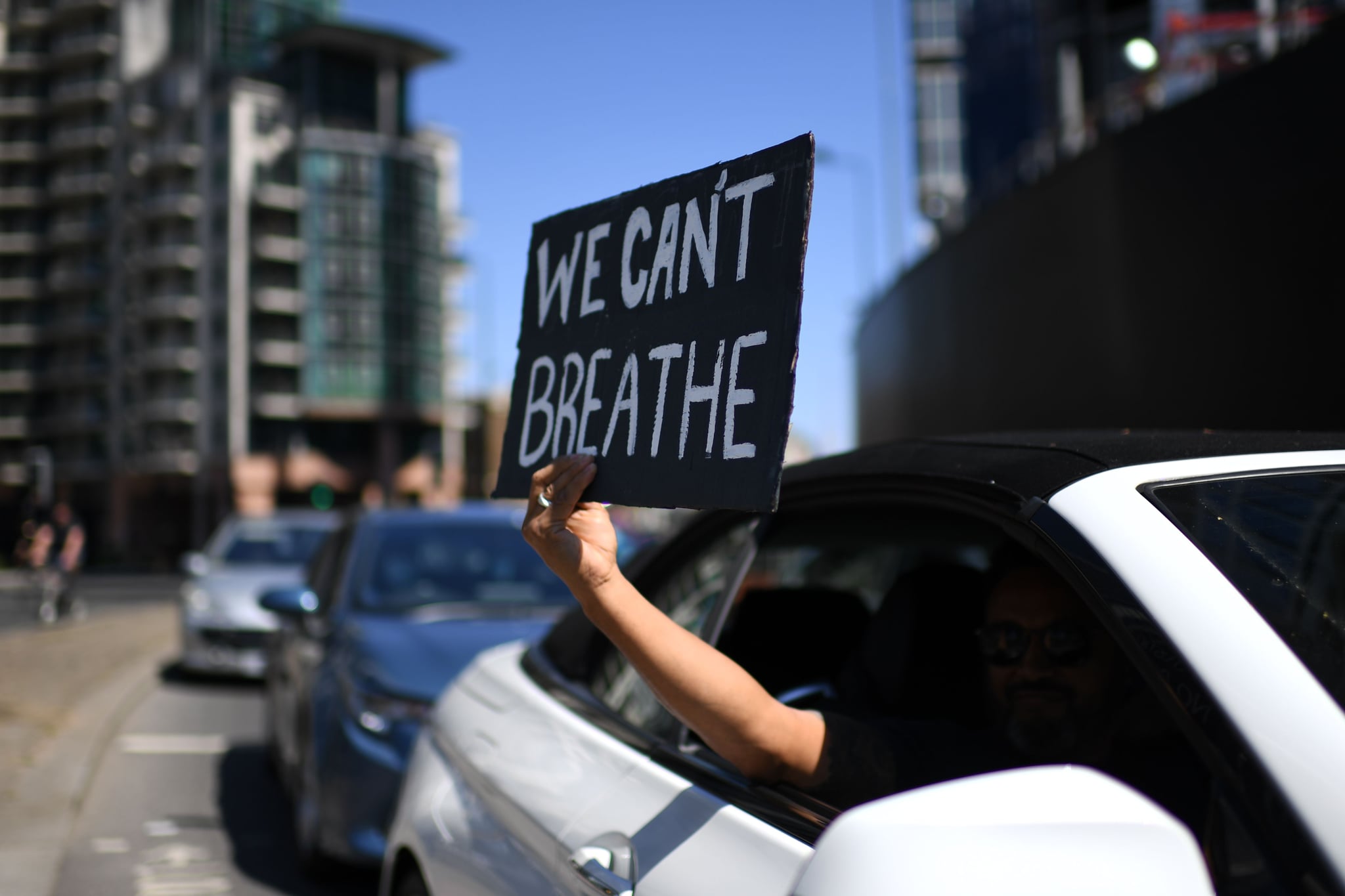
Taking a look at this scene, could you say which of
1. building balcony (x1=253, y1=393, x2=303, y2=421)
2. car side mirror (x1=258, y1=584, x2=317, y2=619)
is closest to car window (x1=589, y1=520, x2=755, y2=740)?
car side mirror (x1=258, y1=584, x2=317, y2=619)

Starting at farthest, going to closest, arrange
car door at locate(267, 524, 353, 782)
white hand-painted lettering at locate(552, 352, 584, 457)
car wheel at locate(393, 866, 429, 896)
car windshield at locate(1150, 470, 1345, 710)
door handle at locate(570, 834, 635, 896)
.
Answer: car door at locate(267, 524, 353, 782)
car wheel at locate(393, 866, 429, 896)
white hand-painted lettering at locate(552, 352, 584, 457)
door handle at locate(570, 834, 635, 896)
car windshield at locate(1150, 470, 1345, 710)

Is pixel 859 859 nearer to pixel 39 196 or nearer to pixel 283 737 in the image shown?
pixel 283 737

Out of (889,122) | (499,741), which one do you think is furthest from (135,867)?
(889,122)

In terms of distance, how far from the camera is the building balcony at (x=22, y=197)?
251ft

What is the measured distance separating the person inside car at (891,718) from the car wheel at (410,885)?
106cm

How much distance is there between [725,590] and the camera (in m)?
2.52

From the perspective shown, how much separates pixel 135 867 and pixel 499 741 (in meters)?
3.39

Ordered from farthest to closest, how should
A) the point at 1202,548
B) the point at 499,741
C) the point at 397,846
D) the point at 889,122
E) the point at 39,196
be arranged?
the point at 39,196
the point at 889,122
the point at 397,846
the point at 499,741
the point at 1202,548

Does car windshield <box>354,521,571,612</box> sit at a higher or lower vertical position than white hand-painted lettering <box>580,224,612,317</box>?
lower

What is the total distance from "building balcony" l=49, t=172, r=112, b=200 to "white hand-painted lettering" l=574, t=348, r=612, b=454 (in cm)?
7904

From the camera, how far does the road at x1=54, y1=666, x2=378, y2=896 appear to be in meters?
5.26

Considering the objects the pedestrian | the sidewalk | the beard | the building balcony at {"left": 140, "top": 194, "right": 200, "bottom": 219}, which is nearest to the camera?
the beard

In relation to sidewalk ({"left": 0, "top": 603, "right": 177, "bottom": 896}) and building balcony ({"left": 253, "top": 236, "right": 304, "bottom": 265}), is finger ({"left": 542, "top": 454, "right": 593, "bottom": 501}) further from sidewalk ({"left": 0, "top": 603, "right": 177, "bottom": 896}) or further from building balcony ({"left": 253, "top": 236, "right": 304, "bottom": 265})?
building balcony ({"left": 253, "top": 236, "right": 304, "bottom": 265})

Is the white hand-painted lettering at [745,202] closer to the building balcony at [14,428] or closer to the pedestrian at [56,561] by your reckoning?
the pedestrian at [56,561]
